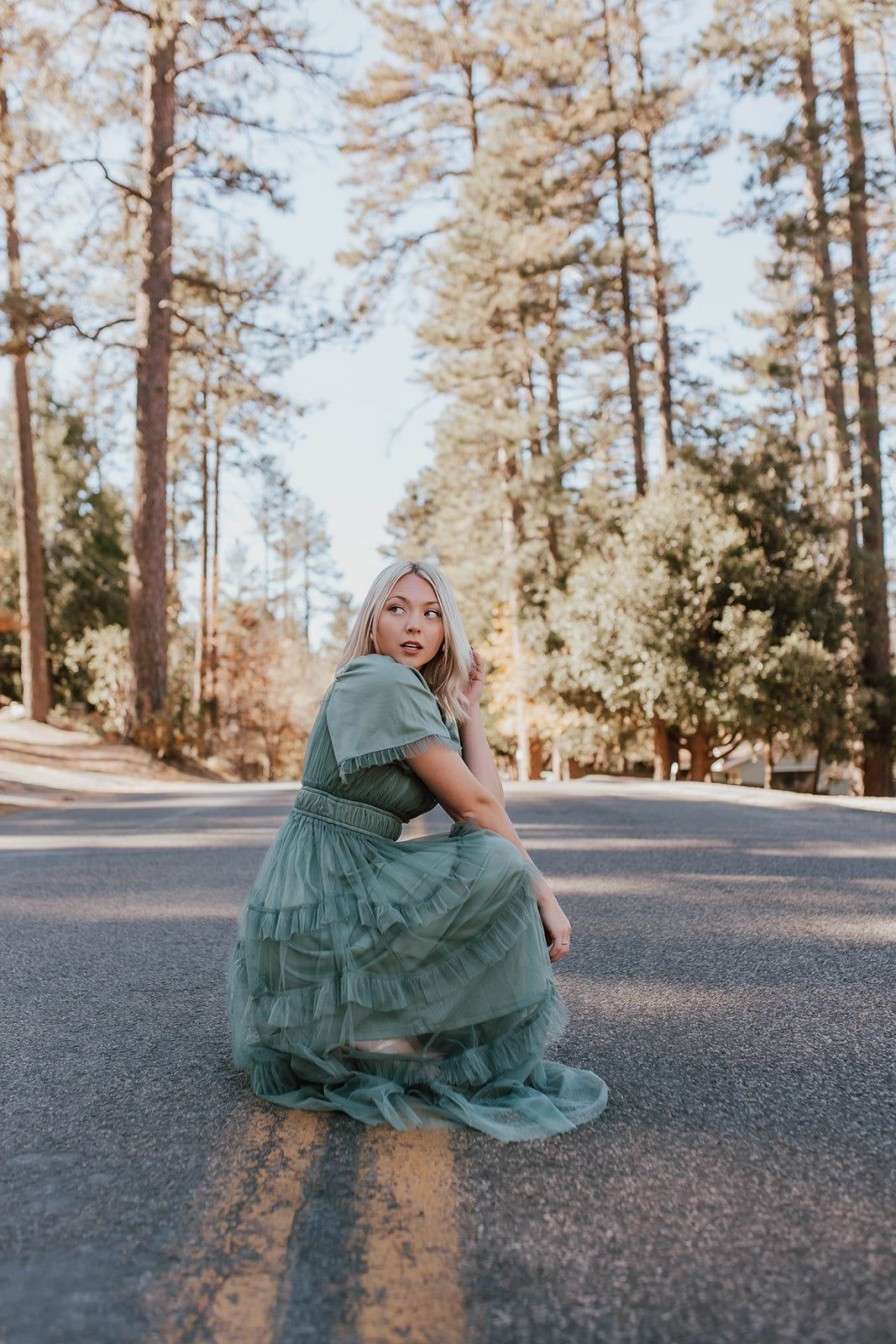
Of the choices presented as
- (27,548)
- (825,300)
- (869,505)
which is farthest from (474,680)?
(869,505)

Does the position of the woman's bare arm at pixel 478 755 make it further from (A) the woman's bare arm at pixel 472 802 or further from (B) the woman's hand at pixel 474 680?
(A) the woman's bare arm at pixel 472 802

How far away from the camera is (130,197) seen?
21219 millimetres

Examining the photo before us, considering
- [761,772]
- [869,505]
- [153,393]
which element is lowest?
[761,772]

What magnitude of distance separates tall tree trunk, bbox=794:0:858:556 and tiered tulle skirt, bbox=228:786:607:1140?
21.1 metres

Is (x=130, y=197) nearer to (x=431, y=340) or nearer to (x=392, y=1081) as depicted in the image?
(x=431, y=340)

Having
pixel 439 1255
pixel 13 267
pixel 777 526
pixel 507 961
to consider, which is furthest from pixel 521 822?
pixel 13 267

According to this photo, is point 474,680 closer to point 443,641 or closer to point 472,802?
point 443,641

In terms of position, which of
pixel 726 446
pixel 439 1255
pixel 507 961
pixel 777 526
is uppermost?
pixel 726 446

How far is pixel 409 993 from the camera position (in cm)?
290

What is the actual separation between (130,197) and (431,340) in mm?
10092

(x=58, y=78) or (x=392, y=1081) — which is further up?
(x=58, y=78)

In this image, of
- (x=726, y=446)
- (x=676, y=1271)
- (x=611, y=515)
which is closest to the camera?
(x=676, y=1271)

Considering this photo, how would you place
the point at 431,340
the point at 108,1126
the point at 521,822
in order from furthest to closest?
the point at 431,340
the point at 521,822
the point at 108,1126

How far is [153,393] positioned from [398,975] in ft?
61.2
